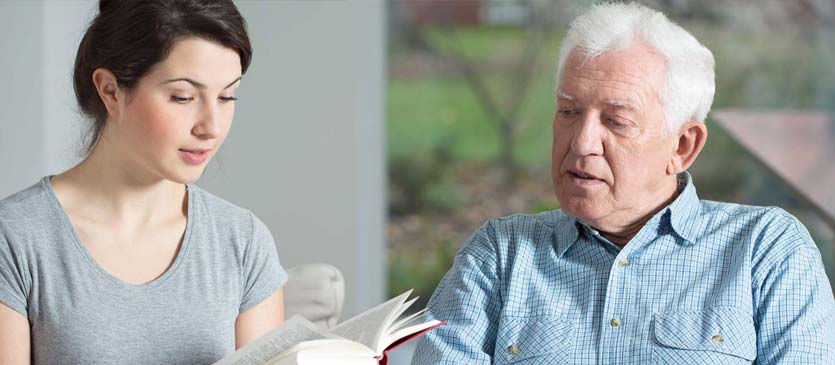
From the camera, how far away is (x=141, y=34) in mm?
1664

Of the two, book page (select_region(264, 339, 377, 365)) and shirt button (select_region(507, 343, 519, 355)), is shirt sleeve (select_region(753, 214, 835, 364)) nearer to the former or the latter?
shirt button (select_region(507, 343, 519, 355))

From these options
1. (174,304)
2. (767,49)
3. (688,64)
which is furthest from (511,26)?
(174,304)

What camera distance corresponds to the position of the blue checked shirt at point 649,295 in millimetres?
1789

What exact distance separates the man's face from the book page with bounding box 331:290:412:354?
0.43 metres

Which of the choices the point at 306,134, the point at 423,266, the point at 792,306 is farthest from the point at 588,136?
the point at 423,266

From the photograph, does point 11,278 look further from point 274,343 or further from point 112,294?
point 274,343

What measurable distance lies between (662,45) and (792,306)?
0.52 metres

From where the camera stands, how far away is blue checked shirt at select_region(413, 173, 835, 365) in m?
1.79

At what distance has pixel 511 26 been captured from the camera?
447 cm

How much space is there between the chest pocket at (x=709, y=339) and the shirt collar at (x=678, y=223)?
166 millimetres

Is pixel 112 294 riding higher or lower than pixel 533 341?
higher

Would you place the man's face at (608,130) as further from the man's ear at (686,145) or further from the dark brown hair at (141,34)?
the dark brown hair at (141,34)

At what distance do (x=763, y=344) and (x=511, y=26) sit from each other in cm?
286

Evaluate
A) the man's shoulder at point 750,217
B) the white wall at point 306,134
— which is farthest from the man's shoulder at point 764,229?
the white wall at point 306,134
